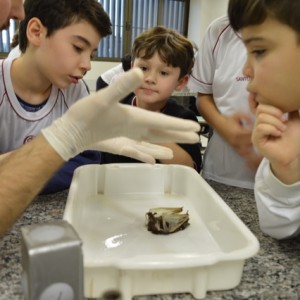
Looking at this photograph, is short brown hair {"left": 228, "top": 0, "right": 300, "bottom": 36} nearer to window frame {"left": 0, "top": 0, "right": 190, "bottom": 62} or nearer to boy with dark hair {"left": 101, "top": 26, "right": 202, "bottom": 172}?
boy with dark hair {"left": 101, "top": 26, "right": 202, "bottom": 172}

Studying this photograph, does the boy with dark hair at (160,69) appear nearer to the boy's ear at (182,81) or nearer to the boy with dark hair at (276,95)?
the boy's ear at (182,81)

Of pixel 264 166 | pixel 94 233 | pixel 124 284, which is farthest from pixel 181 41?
pixel 124 284

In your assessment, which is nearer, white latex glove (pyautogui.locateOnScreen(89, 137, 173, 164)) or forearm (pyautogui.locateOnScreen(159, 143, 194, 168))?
white latex glove (pyautogui.locateOnScreen(89, 137, 173, 164))

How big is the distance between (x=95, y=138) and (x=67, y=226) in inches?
10.9

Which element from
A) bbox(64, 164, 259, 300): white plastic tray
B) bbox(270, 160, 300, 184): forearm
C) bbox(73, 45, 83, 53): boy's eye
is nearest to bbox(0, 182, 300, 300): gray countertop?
bbox(64, 164, 259, 300): white plastic tray

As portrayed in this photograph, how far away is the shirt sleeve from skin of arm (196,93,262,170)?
0.95ft

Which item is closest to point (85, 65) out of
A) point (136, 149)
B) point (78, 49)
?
point (78, 49)

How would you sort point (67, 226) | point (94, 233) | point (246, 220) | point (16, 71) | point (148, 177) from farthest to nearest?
point (16, 71) → point (148, 177) → point (246, 220) → point (94, 233) → point (67, 226)

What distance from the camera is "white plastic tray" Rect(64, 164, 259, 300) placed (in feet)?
1.70

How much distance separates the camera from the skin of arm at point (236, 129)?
1034 mm

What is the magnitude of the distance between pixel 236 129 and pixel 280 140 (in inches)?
14.5

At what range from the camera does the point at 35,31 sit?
1.11m

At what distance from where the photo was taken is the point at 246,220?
0.85 meters

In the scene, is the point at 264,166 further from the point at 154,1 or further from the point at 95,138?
the point at 154,1
